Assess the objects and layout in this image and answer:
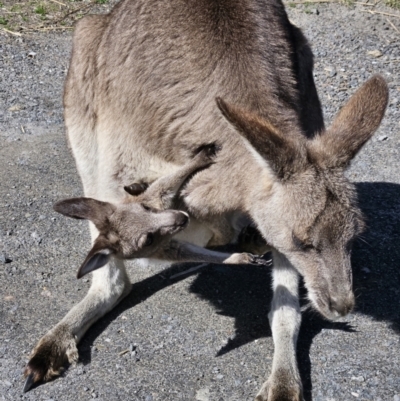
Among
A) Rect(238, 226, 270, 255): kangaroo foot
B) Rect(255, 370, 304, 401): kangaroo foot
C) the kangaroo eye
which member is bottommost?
Rect(255, 370, 304, 401): kangaroo foot

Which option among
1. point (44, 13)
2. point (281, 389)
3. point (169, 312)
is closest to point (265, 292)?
point (169, 312)

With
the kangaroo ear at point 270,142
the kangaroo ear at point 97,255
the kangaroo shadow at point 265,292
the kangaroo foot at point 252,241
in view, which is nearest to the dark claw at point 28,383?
the kangaroo shadow at point 265,292

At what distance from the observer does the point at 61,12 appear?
7191 millimetres

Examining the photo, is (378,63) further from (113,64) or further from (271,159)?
(271,159)

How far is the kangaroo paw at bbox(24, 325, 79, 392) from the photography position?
152 inches

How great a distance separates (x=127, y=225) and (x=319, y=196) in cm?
93

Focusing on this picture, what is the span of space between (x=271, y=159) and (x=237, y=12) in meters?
1.00

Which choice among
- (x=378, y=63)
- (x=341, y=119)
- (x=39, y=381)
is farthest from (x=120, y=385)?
(x=378, y=63)

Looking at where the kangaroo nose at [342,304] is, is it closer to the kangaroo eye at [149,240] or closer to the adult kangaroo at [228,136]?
the adult kangaroo at [228,136]

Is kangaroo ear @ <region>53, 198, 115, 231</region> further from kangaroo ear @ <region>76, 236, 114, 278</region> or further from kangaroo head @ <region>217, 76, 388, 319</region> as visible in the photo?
kangaroo head @ <region>217, 76, 388, 319</region>

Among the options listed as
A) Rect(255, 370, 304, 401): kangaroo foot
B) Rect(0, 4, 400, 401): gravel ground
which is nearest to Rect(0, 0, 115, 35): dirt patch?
Rect(0, 4, 400, 401): gravel ground

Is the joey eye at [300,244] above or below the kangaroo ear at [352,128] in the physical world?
below

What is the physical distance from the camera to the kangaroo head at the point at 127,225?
3865mm

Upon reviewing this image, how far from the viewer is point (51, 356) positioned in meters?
3.95
